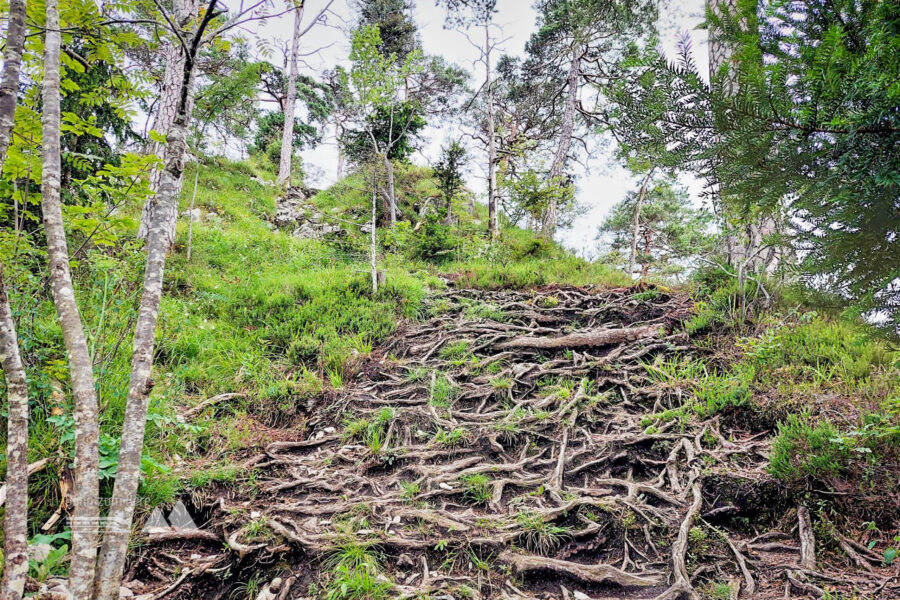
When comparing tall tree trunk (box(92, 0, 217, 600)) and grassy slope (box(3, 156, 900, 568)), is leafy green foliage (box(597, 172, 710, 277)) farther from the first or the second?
tall tree trunk (box(92, 0, 217, 600))

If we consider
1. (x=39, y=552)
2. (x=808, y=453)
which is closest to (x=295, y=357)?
(x=39, y=552)

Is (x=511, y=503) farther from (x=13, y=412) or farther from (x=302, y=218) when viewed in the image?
(x=302, y=218)

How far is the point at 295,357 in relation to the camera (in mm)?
5039

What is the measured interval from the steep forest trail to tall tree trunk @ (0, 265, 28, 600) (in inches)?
31.4

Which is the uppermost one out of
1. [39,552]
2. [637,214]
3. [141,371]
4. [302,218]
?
[637,214]

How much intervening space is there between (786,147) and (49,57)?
125 inches

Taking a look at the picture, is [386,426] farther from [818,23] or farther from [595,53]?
[595,53]

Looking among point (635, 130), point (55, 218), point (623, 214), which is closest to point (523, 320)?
point (635, 130)

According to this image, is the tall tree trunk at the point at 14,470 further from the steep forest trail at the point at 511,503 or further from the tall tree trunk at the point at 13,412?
the steep forest trail at the point at 511,503

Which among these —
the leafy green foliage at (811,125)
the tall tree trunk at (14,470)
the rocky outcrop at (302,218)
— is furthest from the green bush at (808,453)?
the rocky outcrop at (302,218)

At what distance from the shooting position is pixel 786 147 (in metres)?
1.31

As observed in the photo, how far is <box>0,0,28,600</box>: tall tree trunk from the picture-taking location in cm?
146

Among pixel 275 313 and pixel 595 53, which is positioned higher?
pixel 595 53

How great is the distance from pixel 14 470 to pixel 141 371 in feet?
1.80
